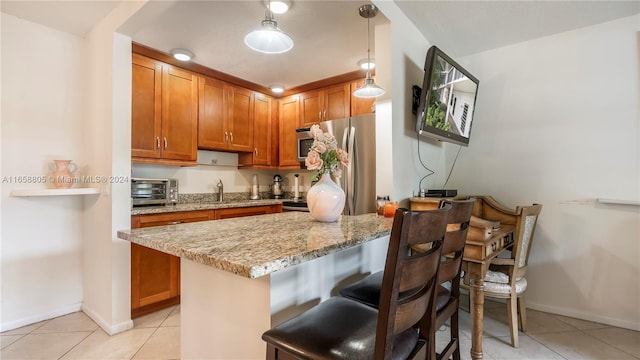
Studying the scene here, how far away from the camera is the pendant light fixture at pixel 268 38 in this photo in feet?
4.78

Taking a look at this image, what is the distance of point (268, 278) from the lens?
1099 mm

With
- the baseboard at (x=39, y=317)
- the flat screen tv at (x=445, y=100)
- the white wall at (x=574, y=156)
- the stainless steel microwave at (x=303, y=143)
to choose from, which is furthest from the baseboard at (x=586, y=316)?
the baseboard at (x=39, y=317)

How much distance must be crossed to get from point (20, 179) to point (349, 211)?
269 cm

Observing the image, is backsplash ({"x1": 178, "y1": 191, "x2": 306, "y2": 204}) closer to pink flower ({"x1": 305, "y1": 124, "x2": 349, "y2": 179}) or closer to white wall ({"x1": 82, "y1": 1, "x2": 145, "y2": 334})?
white wall ({"x1": 82, "y1": 1, "x2": 145, "y2": 334})

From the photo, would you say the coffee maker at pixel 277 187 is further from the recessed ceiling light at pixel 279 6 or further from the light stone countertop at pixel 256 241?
the light stone countertop at pixel 256 241

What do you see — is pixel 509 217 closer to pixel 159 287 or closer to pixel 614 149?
pixel 614 149

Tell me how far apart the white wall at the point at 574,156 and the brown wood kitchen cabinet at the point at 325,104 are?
4.76ft

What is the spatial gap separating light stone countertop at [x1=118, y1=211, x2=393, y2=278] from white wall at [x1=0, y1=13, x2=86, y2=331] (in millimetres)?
1879

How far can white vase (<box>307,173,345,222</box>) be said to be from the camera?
1.53 meters

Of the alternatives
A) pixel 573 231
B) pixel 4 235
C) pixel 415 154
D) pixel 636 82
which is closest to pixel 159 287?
pixel 4 235

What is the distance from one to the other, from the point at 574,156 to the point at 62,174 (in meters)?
4.24

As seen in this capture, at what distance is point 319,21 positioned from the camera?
2219 mm

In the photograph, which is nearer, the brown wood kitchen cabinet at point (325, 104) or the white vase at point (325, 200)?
the white vase at point (325, 200)

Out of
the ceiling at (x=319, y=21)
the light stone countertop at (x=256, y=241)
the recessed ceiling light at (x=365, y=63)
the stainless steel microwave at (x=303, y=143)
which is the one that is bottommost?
the light stone countertop at (x=256, y=241)
